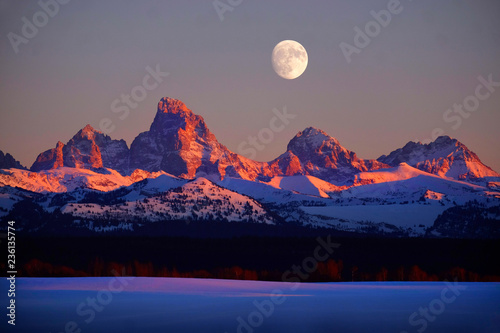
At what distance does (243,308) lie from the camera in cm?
8706

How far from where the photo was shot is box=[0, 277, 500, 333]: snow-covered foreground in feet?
246

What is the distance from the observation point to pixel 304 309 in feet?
289

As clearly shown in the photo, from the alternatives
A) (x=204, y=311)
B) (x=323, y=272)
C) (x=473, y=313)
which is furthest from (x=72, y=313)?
(x=323, y=272)

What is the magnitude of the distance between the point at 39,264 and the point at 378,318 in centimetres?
11404

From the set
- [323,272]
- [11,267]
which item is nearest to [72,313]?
[11,267]

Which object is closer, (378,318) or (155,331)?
(155,331)

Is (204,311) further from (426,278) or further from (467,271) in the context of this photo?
(467,271)

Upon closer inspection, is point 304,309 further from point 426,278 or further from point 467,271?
point 467,271

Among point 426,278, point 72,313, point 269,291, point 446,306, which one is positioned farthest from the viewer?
point 426,278

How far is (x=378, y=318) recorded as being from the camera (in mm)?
82438

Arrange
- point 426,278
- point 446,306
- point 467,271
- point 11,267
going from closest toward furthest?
point 446,306 < point 11,267 < point 426,278 < point 467,271

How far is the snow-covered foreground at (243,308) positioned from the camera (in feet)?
246

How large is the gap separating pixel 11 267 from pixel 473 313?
101 m

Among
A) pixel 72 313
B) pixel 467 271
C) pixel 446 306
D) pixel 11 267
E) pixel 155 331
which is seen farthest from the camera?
pixel 467 271
